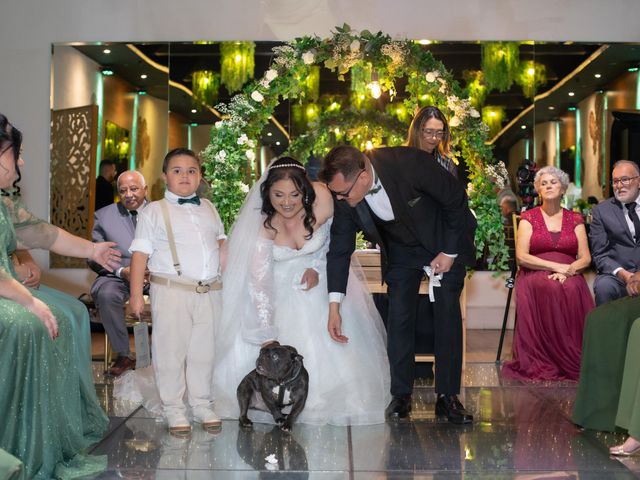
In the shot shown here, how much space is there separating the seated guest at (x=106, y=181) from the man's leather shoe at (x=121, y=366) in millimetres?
2943

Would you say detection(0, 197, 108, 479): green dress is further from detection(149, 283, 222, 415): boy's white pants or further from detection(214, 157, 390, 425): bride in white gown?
detection(214, 157, 390, 425): bride in white gown

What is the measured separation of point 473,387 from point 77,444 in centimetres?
285

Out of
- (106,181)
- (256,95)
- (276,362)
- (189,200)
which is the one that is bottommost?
(276,362)

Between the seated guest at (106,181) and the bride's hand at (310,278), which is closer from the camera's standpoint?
the bride's hand at (310,278)

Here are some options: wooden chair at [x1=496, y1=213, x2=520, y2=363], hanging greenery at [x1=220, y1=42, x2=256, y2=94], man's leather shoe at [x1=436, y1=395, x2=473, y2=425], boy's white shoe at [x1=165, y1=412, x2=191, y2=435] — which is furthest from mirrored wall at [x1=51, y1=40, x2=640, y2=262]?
boy's white shoe at [x1=165, y1=412, x2=191, y2=435]

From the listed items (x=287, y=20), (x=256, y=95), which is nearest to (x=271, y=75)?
(x=256, y=95)

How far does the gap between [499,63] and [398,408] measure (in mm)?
5068

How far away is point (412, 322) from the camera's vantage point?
4785mm

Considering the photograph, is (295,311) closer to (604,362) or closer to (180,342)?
(180,342)

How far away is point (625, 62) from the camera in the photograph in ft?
29.1

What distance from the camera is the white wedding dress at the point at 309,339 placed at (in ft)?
15.3

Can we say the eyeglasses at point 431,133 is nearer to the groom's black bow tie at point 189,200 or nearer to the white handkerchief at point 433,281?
the white handkerchief at point 433,281

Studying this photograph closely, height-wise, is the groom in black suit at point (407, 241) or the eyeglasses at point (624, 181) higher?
the eyeglasses at point (624, 181)

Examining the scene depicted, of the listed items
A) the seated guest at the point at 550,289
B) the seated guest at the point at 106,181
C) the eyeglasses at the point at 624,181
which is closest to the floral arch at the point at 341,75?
the seated guest at the point at 550,289
